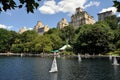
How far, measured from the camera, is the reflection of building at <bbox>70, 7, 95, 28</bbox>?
179875 millimetres

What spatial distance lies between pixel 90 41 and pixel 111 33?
873cm

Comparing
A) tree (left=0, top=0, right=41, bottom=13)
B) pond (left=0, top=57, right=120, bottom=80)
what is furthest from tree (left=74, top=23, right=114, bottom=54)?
tree (left=0, top=0, right=41, bottom=13)

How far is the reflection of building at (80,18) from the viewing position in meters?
180

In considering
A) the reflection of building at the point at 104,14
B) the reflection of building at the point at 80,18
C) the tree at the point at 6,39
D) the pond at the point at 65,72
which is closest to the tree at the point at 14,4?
the pond at the point at 65,72

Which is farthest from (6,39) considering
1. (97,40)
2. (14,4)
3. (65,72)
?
(14,4)

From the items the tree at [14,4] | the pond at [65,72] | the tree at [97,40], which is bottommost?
the pond at [65,72]

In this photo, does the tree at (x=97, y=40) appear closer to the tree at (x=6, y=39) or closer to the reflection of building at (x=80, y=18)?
the tree at (x=6, y=39)

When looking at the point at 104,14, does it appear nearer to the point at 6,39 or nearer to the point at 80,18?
the point at 80,18

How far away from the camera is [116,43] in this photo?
89.5 m

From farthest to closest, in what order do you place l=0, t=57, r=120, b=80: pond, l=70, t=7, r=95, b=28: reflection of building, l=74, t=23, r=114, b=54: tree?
l=70, t=7, r=95, b=28: reflection of building, l=74, t=23, r=114, b=54: tree, l=0, t=57, r=120, b=80: pond

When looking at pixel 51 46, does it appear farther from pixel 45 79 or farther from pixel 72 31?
pixel 45 79

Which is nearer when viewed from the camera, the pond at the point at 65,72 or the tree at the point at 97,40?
the pond at the point at 65,72

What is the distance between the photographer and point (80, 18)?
184000mm

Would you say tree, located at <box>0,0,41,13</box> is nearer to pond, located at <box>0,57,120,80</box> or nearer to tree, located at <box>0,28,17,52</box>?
pond, located at <box>0,57,120,80</box>
